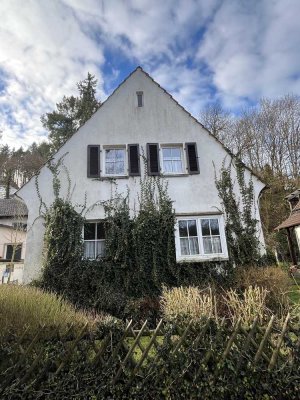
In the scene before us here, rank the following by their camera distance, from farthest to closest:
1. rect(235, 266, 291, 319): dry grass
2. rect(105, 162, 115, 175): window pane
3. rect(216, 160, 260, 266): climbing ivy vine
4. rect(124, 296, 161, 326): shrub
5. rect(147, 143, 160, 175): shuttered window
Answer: rect(105, 162, 115, 175): window pane, rect(147, 143, 160, 175): shuttered window, rect(216, 160, 260, 266): climbing ivy vine, rect(124, 296, 161, 326): shrub, rect(235, 266, 291, 319): dry grass

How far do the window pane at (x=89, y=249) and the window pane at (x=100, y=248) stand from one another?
18 centimetres

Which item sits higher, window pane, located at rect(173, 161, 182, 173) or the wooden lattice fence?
window pane, located at rect(173, 161, 182, 173)

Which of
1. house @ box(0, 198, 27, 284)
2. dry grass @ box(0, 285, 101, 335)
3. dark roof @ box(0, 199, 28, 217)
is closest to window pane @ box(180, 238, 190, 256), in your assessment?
dry grass @ box(0, 285, 101, 335)

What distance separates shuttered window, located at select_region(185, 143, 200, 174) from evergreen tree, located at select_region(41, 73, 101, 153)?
68.8 feet

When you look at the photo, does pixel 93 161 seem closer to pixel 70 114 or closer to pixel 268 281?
pixel 268 281

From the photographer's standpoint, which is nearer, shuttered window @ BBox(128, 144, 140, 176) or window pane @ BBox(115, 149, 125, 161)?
shuttered window @ BBox(128, 144, 140, 176)

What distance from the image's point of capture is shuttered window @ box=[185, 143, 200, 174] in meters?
12.5

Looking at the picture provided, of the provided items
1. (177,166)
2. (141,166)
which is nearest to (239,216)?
(177,166)

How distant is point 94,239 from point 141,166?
160 inches

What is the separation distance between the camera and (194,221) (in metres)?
11.6

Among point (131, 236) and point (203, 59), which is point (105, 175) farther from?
point (203, 59)

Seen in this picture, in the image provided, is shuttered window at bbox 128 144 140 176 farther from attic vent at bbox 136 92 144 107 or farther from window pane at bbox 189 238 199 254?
window pane at bbox 189 238 199 254

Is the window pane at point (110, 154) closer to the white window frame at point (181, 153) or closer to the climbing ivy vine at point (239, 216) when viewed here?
the white window frame at point (181, 153)

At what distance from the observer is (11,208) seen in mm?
27812
